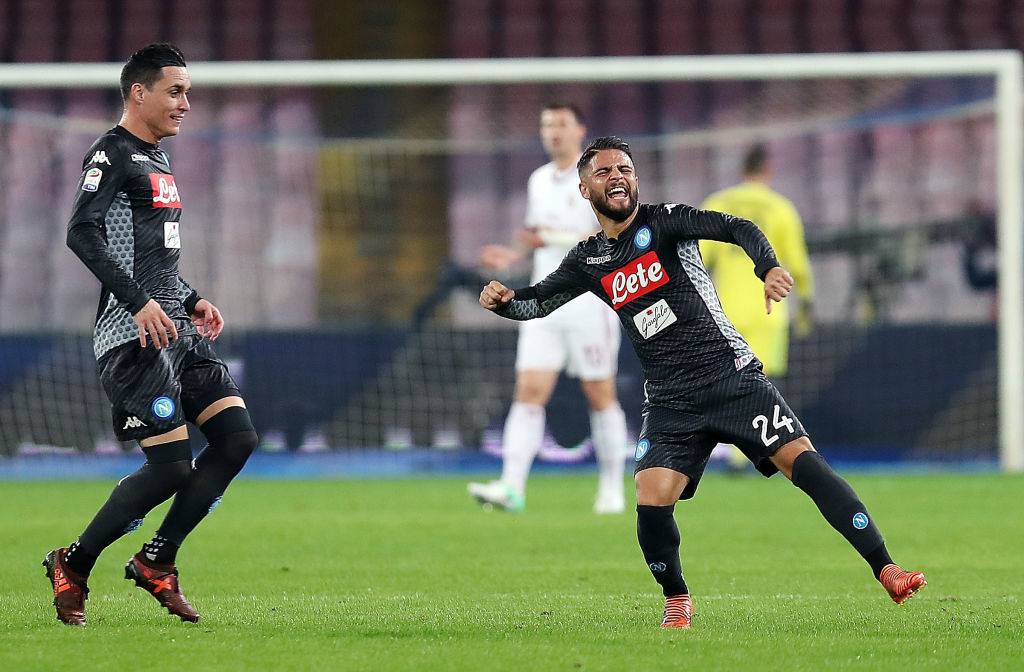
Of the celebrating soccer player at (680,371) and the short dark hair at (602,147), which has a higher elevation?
the short dark hair at (602,147)

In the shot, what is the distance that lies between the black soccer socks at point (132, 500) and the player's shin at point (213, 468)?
12 cm

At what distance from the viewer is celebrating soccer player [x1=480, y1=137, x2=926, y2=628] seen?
516cm

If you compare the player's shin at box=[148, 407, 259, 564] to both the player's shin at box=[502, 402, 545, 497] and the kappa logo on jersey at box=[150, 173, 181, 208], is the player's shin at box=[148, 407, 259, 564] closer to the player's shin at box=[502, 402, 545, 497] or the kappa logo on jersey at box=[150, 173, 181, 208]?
the kappa logo on jersey at box=[150, 173, 181, 208]

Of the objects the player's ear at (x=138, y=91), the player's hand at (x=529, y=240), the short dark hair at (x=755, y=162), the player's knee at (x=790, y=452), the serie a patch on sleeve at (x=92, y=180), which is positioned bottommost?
the player's knee at (x=790, y=452)

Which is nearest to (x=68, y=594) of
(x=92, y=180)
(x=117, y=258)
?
(x=117, y=258)

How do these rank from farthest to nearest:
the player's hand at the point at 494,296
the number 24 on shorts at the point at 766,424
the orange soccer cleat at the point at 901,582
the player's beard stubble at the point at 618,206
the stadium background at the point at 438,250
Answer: the stadium background at the point at 438,250
the player's hand at the point at 494,296
the player's beard stubble at the point at 618,206
the number 24 on shorts at the point at 766,424
the orange soccer cleat at the point at 901,582

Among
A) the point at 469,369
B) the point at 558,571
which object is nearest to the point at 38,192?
the point at 469,369

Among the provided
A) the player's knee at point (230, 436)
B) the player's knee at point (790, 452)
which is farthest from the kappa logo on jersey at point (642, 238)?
the player's knee at point (230, 436)

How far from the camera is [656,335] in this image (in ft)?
17.5

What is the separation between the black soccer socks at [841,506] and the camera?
515 centimetres

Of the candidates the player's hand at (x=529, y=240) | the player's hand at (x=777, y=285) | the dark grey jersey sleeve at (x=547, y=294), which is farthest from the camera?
the player's hand at (x=529, y=240)

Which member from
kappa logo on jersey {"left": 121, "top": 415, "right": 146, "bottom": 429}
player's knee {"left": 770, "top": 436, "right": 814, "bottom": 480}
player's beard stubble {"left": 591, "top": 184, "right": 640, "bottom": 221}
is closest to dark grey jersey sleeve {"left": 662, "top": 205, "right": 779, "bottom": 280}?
player's beard stubble {"left": 591, "top": 184, "right": 640, "bottom": 221}

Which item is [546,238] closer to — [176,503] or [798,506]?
[798,506]

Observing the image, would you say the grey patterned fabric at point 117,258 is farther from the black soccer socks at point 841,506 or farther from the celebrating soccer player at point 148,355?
the black soccer socks at point 841,506
